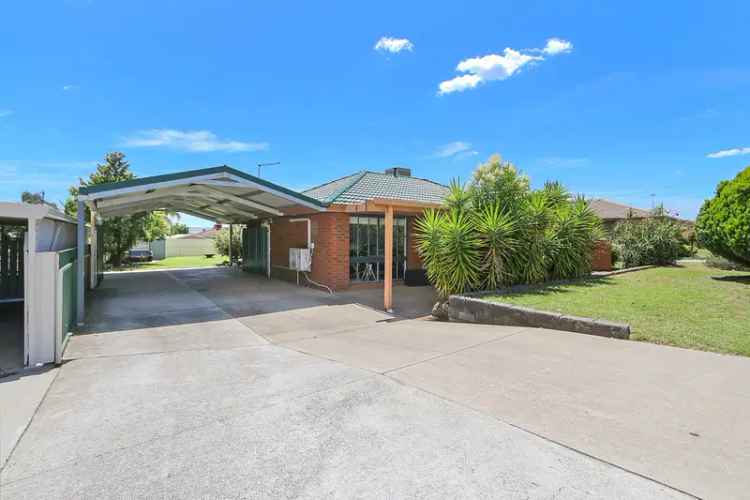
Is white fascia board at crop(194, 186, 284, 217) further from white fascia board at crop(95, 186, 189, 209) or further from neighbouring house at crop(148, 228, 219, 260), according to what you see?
neighbouring house at crop(148, 228, 219, 260)

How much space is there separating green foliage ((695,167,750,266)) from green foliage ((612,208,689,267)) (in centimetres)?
569

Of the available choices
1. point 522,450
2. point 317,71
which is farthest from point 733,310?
point 317,71

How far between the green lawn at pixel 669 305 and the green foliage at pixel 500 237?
0.77 m

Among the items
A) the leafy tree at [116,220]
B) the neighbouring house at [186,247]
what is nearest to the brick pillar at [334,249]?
the leafy tree at [116,220]

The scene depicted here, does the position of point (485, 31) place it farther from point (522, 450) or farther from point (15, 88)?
→ point (15, 88)

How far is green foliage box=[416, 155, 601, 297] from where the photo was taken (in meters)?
9.10

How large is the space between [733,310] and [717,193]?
488 cm

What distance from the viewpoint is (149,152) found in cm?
2619

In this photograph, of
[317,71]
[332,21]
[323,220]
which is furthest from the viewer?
[317,71]

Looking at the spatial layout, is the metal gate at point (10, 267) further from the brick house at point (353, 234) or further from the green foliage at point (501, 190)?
the green foliage at point (501, 190)

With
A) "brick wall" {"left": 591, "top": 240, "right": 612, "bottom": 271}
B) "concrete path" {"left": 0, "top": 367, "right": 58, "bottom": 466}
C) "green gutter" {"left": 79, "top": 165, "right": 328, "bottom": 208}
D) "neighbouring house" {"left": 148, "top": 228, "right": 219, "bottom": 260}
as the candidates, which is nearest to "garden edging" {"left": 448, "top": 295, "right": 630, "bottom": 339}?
"green gutter" {"left": 79, "top": 165, "right": 328, "bottom": 208}

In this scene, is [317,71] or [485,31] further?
[317,71]

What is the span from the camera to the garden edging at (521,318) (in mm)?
6023

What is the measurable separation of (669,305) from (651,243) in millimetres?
9892
